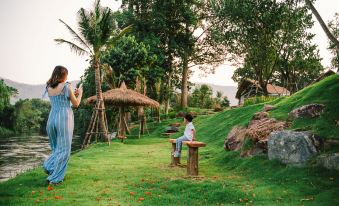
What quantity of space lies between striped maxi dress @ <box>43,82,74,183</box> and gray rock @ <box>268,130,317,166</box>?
575cm

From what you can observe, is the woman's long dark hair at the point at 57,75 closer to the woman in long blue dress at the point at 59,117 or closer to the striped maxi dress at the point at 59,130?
the woman in long blue dress at the point at 59,117

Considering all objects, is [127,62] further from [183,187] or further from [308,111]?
[183,187]

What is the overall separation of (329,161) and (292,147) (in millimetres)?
Result: 1128

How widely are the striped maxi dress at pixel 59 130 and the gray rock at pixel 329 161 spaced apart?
6.32 metres

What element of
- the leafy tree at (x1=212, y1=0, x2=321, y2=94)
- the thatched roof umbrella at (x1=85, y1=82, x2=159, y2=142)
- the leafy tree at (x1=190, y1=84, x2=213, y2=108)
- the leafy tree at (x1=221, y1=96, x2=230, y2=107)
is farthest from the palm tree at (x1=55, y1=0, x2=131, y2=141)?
the leafy tree at (x1=221, y1=96, x2=230, y2=107)

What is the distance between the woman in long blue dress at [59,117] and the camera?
8602 mm

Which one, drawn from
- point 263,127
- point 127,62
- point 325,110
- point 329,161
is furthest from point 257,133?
point 127,62

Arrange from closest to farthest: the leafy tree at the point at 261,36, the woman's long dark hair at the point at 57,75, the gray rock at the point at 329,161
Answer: the woman's long dark hair at the point at 57,75
the gray rock at the point at 329,161
the leafy tree at the point at 261,36

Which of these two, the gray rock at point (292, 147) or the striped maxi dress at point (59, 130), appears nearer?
the striped maxi dress at point (59, 130)

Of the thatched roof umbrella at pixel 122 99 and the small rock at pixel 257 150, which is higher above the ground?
the thatched roof umbrella at pixel 122 99

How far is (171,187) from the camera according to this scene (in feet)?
28.3

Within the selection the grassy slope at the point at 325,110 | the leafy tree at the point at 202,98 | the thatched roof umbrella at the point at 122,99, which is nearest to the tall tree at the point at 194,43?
the leafy tree at the point at 202,98

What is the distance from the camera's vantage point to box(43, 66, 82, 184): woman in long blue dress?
8.60 m

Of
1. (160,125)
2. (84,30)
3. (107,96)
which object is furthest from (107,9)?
(160,125)
